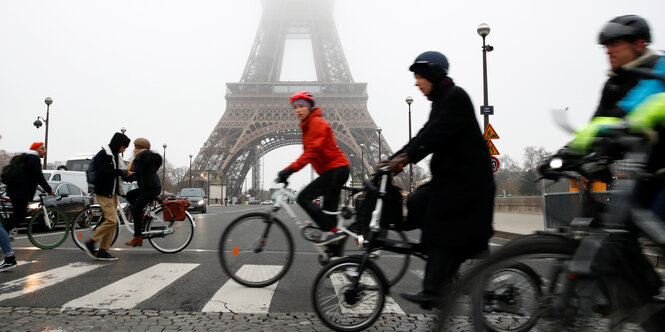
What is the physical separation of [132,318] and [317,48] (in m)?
62.4

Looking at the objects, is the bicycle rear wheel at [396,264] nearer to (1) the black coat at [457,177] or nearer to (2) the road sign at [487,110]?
(1) the black coat at [457,177]

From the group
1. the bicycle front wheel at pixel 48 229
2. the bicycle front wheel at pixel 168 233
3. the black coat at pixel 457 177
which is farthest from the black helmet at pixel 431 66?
the bicycle front wheel at pixel 48 229

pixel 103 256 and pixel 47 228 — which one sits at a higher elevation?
pixel 47 228

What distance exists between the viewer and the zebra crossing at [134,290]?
11.6ft

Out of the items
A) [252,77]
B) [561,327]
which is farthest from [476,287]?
[252,77]

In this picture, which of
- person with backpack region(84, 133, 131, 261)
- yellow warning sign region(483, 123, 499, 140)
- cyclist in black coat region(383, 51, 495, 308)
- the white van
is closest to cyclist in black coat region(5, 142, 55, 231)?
person with backpack region(84, 133, 131, 261)

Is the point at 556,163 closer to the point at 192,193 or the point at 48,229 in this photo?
the point at 48,229

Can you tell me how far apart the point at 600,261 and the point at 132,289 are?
12.1ft

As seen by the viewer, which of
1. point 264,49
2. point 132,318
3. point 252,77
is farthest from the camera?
point 264,49

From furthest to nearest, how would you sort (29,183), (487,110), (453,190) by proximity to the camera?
(487,110), (29,183), (453,190)

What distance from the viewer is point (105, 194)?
19.6 feet

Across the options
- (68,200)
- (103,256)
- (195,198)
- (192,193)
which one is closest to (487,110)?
(103,256)

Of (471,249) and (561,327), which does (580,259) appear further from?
(471,249)

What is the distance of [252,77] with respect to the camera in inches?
2174
